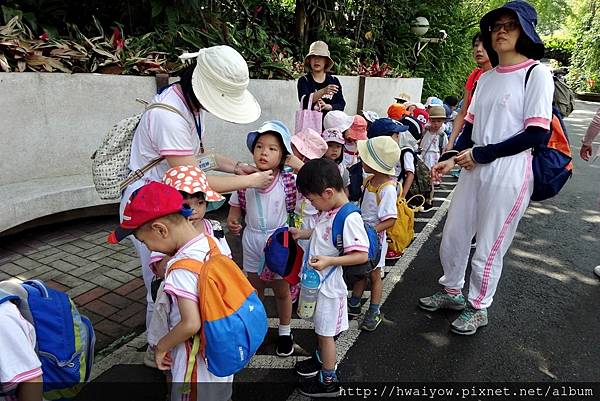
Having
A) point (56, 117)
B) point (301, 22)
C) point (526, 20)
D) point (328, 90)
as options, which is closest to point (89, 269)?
point (56, 117)

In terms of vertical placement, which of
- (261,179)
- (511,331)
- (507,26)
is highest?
(507,26)

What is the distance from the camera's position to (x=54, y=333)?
65.4 inches

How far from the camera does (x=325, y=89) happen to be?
187 inches

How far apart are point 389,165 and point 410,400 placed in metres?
1.49

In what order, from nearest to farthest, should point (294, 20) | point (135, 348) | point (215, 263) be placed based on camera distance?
point (215, 263) < point (135, 348) < point (294, 20)

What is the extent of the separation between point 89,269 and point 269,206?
6.57ft

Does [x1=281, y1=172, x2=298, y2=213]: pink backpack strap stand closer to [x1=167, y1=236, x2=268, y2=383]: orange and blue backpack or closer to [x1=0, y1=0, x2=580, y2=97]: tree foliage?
[x1=167, y1=236, x2=268, y2=383]: orange and blue backpack

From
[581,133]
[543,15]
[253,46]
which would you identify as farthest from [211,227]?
[543,15]

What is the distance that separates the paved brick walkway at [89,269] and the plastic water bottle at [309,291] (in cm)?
136

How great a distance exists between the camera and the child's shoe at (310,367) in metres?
2.59

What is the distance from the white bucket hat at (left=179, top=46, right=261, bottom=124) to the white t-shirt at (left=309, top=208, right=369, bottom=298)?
74 centimetres

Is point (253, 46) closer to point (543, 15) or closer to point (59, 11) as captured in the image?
point (59, 11)

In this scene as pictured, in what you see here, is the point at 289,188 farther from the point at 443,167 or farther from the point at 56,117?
the point at 56,117

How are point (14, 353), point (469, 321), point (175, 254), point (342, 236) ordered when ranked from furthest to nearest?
1. point (469, 321)
2. point (342, 236)
3. point (175, 254)
4. point (14, 353)
